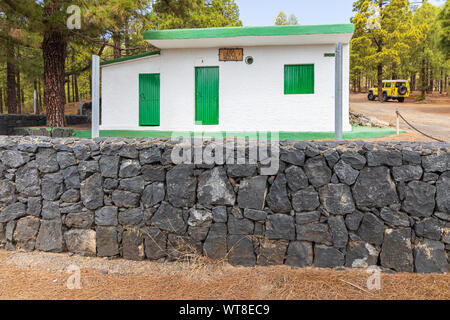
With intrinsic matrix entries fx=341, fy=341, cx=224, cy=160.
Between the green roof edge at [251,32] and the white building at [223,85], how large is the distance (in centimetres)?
3

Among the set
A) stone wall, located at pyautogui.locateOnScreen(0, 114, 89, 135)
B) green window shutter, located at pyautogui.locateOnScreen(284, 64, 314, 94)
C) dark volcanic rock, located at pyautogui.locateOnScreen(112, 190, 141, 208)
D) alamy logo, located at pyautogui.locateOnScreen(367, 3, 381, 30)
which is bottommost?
dark volcanic rock, located at pyautogui.locateOnScreen(112, 190, 141, 208)

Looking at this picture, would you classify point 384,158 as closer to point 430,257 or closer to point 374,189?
point 374,189

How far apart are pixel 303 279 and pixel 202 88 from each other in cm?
863

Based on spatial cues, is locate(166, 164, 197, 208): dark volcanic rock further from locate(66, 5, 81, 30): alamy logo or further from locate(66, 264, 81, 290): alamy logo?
locate(66, 5, 81, 30): alamy logo

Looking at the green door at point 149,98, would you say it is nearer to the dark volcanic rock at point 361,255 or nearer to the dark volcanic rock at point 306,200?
the dark volcanic rock at point 306,200

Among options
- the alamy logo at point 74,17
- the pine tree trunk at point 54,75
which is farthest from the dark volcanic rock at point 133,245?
the pine tree trunk at point 54,75

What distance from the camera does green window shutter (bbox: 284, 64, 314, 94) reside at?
1070cm

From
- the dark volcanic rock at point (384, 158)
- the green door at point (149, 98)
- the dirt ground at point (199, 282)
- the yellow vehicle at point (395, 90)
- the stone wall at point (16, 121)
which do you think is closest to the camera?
the dirt ground at point (199, 282)

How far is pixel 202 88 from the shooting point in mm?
11250

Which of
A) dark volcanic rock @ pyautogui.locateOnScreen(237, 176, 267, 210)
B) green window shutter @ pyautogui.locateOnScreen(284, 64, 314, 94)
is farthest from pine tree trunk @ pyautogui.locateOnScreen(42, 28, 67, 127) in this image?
dark volcanic rock @ pyautogui.locateOnScreen(237, 176, 267, 210)

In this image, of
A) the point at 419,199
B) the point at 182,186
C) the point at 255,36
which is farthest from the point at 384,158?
the point at 255,36

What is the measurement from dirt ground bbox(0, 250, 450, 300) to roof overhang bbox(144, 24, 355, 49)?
7650 millimetres

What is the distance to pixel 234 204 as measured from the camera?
154 inches

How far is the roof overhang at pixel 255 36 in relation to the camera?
9570 mm
